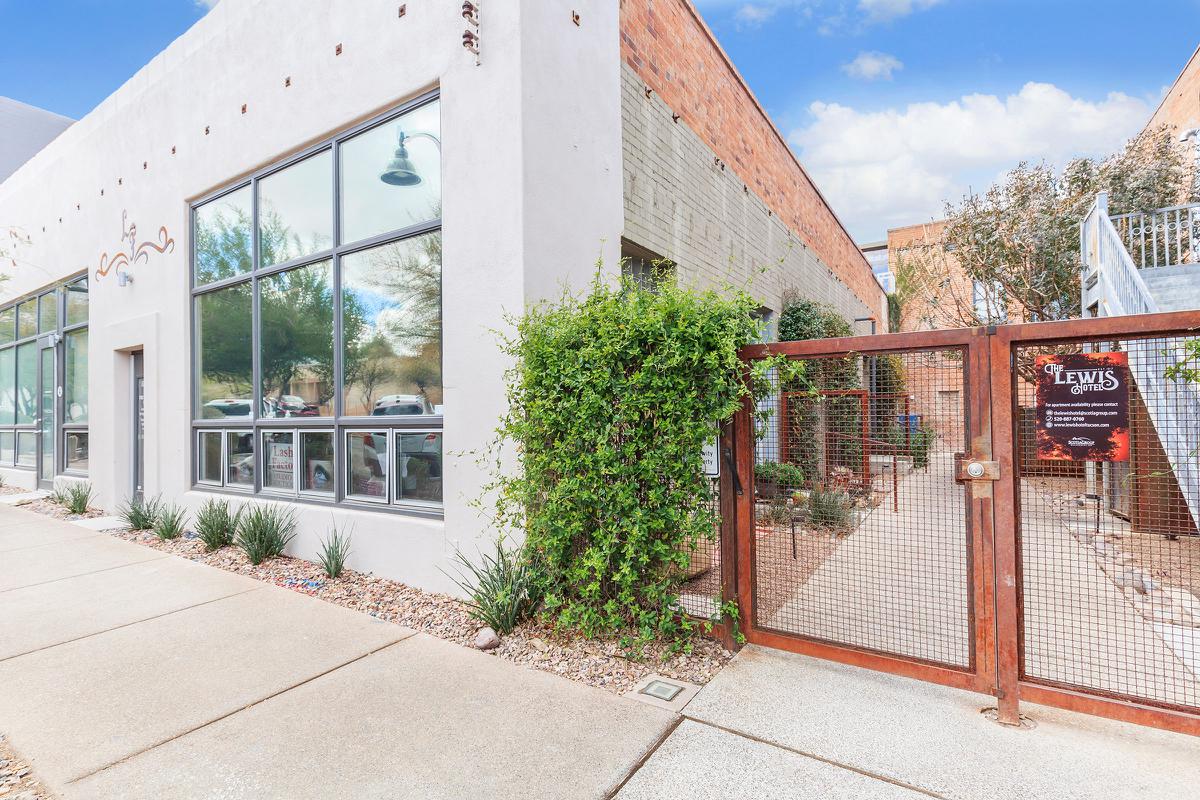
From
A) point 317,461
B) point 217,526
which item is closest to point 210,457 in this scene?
point 217,526

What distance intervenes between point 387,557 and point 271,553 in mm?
1607

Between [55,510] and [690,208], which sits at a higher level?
[690,208]

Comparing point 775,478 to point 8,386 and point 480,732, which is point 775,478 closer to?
point 480,732

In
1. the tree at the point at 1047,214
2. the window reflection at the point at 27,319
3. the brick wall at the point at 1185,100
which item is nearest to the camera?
the tree at the point at 1047,214

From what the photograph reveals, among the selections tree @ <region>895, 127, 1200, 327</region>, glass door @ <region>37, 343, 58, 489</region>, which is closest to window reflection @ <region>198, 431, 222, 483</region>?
glass door @ <region>37, 343, 58, 489</region>

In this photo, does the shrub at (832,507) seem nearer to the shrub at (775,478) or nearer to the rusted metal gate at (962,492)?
the rusted metal gate at (962,492)

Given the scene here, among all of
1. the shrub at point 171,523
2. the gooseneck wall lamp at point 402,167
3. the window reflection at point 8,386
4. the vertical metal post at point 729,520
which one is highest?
the gooseneck wall lamp at point 402,167

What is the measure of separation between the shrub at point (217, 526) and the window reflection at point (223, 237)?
2702 millimetres

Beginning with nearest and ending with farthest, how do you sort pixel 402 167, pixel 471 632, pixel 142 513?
pixel 471 632 → pixel 402 167 → pixel 142 513

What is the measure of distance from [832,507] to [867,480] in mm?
560

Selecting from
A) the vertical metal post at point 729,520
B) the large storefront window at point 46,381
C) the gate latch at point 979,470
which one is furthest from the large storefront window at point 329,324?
the large storefront window at point 46,381

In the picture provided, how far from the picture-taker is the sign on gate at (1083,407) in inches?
103

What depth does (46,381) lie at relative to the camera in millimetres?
10773

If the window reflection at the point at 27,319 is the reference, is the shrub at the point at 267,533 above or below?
below
